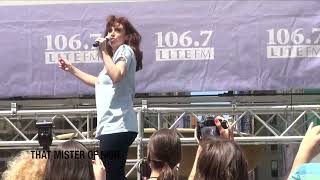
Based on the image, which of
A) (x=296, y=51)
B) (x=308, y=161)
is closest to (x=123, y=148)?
(x=308, y=161)

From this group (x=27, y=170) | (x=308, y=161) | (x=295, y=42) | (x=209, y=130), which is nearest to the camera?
(x=308, y=161)

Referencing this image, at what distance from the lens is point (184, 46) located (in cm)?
438

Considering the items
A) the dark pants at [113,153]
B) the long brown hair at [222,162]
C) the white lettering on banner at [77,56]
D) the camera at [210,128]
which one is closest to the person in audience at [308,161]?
the long brown hair at [222,162]

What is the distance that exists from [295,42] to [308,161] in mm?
2600

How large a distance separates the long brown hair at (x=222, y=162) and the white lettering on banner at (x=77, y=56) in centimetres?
256

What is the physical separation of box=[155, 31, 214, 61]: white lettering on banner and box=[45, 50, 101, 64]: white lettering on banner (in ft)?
1.65

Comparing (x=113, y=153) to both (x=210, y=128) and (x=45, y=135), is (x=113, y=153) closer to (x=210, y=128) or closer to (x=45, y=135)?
(x=45, y=135)

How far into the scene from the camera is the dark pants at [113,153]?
294 centimetres

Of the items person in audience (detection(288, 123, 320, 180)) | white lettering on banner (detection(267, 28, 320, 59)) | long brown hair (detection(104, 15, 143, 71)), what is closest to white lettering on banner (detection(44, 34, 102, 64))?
long brown hair (detection(104, 15, 143, 71))

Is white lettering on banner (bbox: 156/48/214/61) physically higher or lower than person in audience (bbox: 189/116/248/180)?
higher

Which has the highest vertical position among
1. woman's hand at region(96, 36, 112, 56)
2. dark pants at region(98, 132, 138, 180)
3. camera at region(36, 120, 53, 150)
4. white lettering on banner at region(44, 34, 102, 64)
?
white lettering on banner at region(44, 34, 102, 64)

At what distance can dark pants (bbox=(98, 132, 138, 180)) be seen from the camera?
9.64ft

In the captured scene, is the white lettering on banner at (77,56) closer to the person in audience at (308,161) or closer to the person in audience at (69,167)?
Answer: the person in audience at (69,167)

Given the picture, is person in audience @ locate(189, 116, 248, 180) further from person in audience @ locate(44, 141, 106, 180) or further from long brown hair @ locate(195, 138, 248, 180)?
person in audience @ locate(44, 141, 106, 180)
